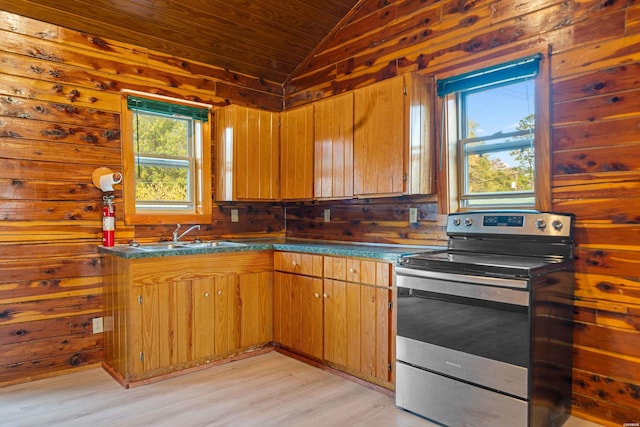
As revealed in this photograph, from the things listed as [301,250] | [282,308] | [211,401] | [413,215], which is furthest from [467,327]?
[282,308]

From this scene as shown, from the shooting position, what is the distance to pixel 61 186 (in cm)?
309

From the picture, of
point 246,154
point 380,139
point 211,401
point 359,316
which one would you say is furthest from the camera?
point 246,154

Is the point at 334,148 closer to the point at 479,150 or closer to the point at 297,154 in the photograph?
the point at 297,154

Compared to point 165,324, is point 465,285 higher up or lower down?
higher up

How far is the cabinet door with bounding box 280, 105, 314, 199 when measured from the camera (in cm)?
373

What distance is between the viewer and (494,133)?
2908 mm

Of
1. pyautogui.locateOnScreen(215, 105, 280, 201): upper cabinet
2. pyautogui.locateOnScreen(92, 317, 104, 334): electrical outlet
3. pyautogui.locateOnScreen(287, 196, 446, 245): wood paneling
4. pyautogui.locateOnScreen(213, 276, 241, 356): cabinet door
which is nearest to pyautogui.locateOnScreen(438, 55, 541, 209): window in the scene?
pyautogui.locateOnScreen(287, 196, 446, 245): wood paneling

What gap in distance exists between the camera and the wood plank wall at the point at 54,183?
2.90 meters

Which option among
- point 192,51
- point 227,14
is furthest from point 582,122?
point 192,51

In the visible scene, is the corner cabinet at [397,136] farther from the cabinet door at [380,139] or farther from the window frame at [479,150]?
the window frame at [479,150]

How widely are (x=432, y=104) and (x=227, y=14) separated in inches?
70.3

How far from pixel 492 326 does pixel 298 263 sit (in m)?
1.63

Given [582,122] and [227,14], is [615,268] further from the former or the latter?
[227,14]

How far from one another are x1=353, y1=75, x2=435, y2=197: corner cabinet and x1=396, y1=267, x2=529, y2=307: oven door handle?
2.46ft
